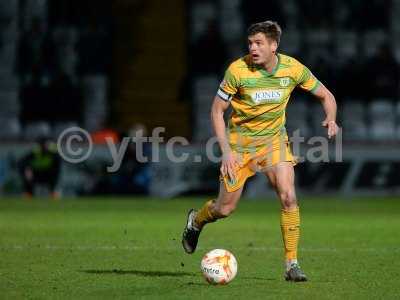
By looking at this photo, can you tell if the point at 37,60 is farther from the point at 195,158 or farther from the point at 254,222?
the point at 254,222

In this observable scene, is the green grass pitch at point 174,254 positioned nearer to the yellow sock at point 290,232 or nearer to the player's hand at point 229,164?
the yellow sock at point 290,232

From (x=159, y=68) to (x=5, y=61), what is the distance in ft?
11.7

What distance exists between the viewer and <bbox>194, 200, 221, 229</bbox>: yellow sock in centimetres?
959

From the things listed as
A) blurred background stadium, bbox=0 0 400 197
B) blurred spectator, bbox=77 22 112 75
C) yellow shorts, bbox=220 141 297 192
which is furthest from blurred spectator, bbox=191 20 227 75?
yellow shorts, bbox=220 141 297 192

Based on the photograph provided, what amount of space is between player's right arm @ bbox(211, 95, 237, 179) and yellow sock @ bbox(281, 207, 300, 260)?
536 mm

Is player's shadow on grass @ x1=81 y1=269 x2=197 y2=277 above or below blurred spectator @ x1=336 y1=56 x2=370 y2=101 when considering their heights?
below

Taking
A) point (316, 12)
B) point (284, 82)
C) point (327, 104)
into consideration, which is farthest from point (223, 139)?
point (316, 12)

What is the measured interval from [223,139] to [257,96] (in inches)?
19.2

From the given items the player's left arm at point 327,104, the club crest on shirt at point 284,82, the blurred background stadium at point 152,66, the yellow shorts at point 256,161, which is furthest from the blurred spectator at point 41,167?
the club crest on shirt at point 284,82

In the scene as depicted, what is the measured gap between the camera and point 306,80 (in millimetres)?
9203

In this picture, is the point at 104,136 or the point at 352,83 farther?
the point at 352,83

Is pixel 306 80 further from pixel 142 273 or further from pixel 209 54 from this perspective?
pixel 209 54

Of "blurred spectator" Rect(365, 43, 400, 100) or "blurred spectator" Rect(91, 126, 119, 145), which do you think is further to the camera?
"blurred spectator" Rect(365, 43, 400, 100)

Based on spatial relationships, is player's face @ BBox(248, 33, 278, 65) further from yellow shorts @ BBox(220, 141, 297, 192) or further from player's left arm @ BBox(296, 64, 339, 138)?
yellow shorts @ BBox(220, 141, 297, 192)
